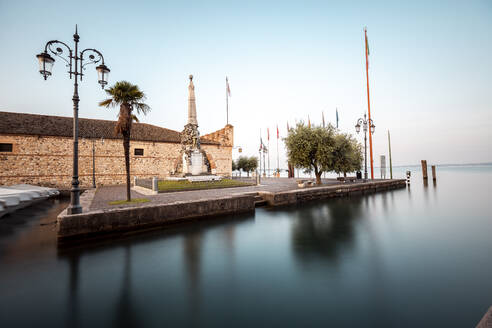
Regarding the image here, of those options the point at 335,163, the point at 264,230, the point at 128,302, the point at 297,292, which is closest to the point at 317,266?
the point at 297,292

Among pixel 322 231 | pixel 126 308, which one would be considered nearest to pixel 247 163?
pixel 322 231

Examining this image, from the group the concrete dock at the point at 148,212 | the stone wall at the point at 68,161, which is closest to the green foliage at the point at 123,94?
the concrete dock at the point at 148,212

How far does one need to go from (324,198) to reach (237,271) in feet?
42.0

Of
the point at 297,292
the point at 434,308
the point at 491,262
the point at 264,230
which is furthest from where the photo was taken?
the point at 264,230

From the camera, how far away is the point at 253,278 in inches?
177

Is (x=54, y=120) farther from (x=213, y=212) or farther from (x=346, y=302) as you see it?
(x=346, y=302)

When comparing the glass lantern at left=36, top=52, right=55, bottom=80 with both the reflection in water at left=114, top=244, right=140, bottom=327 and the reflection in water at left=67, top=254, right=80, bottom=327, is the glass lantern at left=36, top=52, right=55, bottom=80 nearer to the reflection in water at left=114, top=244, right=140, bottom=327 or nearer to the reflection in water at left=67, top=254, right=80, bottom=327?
the reflection in water at left=67, top=254, right=80, bottom=327

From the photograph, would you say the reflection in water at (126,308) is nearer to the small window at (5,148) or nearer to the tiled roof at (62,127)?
the tiled roof at (62,127)

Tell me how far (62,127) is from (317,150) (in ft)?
93.4

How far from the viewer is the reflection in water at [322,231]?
5.99m

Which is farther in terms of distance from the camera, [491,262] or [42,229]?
[42,229]

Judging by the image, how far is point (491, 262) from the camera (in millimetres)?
5199

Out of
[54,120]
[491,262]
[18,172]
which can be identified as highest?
[54,120]

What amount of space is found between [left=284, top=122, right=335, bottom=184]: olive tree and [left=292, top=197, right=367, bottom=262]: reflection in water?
683 cm
